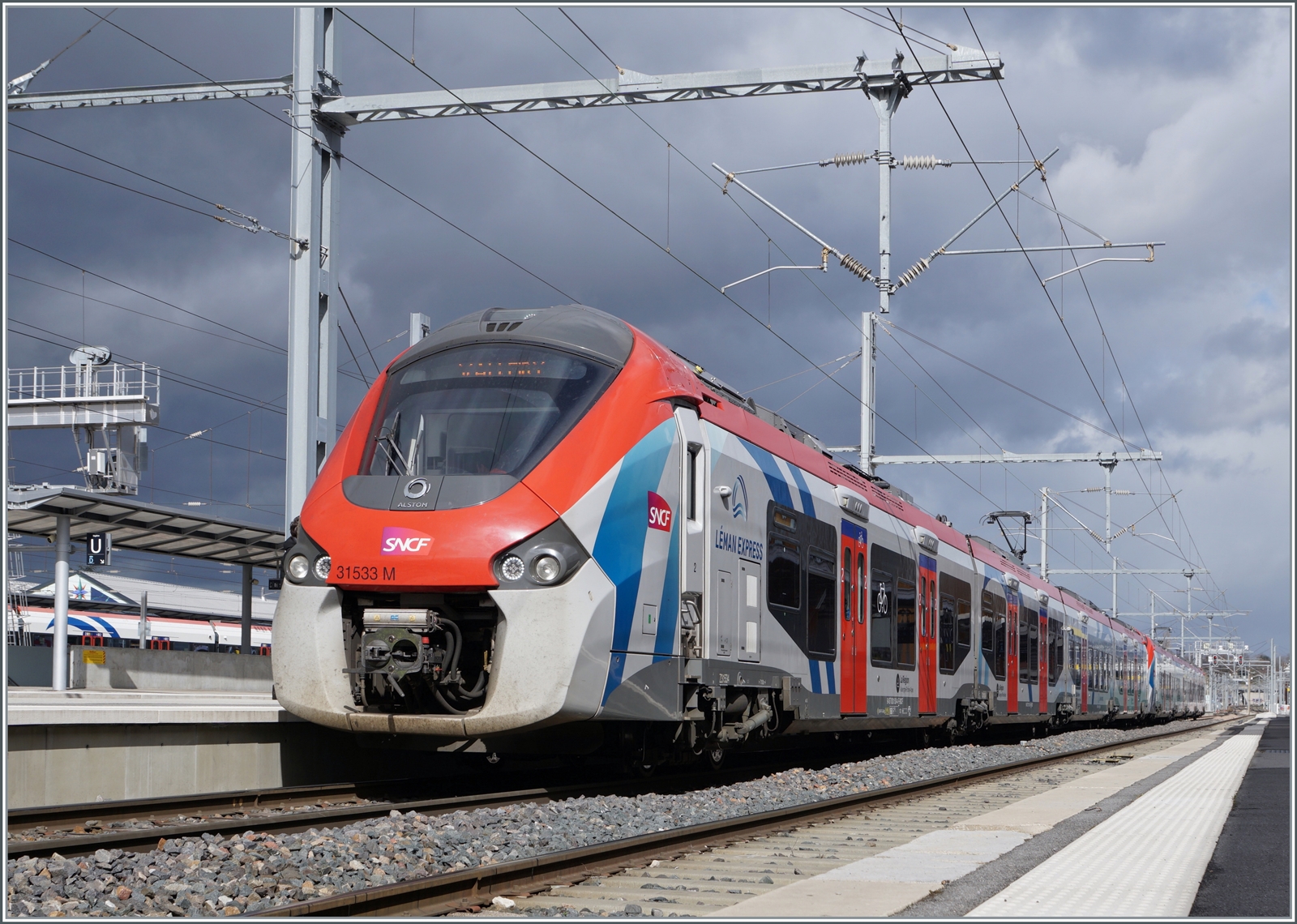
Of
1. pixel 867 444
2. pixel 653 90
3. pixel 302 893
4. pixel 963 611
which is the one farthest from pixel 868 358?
pixel 302 893

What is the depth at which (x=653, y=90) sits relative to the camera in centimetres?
1427

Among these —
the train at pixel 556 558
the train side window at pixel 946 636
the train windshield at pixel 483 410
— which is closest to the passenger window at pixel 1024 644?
the train side window at pixel 946 636

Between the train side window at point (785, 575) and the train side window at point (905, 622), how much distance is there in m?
3.96

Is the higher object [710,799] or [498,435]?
[498,435]

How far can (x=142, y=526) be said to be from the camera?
20.2 metres

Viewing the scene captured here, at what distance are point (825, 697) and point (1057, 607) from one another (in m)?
17.6

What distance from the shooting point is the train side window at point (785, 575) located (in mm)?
12844

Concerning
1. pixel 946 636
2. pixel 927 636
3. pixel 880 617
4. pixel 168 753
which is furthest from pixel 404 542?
pixel 946 636

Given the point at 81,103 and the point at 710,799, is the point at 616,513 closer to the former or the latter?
the point at 710,799

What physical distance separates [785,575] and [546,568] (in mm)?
4151

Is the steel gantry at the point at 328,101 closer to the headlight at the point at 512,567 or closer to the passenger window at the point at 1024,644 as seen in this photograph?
the headlight at the point at 512,567

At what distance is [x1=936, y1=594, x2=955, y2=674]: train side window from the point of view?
19062 millimetres

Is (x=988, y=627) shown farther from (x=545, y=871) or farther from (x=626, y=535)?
(x=545, y=871)

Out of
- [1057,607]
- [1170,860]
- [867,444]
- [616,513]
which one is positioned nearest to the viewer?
[1170,860]
